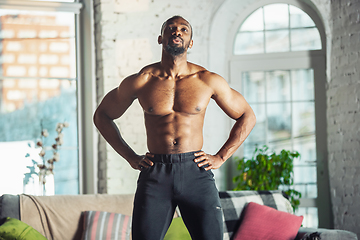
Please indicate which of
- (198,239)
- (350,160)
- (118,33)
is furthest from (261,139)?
(198,239)

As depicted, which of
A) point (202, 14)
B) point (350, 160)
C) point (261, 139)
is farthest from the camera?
point (261, 139)

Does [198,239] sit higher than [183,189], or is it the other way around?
[183,189]

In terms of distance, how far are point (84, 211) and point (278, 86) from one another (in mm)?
2157

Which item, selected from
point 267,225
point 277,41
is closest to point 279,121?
point 277,41

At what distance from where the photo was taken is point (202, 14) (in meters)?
3.58

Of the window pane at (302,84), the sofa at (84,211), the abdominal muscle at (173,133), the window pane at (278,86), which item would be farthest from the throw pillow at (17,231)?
the window pane at (302,84)

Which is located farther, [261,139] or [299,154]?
[261,139]

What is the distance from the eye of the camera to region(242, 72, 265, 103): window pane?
3.84 m

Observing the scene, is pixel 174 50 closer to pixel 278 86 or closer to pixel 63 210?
pixel 63 210

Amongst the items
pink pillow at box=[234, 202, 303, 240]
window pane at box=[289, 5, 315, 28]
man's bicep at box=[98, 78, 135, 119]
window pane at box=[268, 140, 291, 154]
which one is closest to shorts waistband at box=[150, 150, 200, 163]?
man's bicep at box=[98, 78, 135, 119]

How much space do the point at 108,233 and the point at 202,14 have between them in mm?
2078

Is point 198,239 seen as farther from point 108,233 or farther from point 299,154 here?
point 299,154

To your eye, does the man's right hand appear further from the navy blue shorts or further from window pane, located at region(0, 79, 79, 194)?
window pane, located at region(0, 79, 79, 194)

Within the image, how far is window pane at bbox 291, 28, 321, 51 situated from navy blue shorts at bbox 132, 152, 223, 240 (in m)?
2.46
